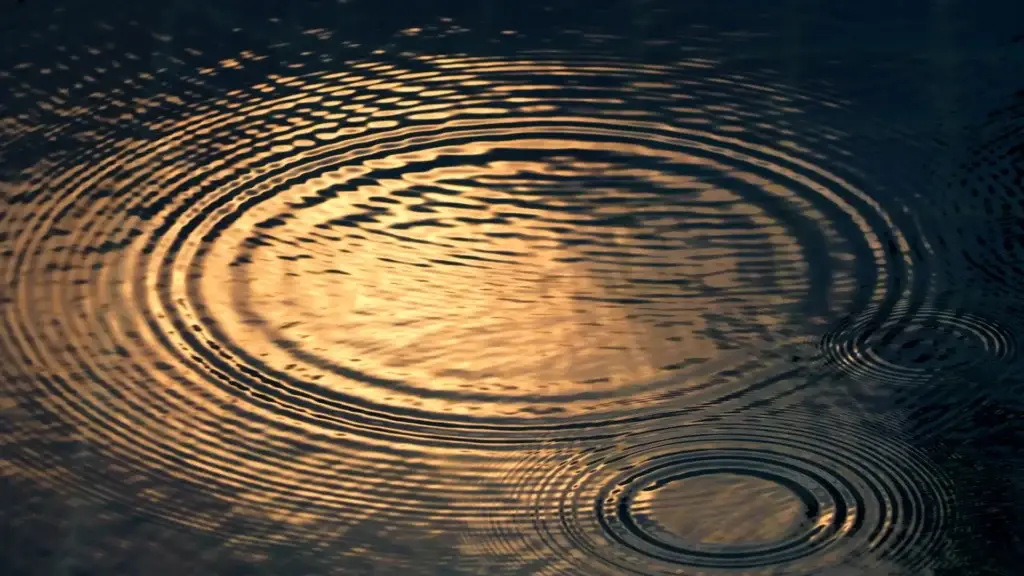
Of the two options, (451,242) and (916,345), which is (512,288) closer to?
(451,242)

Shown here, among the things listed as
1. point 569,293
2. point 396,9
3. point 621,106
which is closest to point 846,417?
point 569,293

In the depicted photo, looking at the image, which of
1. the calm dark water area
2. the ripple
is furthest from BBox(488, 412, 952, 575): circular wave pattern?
the ripple

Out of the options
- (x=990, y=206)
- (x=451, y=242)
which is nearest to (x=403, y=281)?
(x=451, y=242)

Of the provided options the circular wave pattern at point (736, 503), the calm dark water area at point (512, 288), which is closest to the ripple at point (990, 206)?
the calm dark water area at point (512, 288)

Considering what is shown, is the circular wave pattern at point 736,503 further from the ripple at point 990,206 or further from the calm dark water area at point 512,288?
the ripple at point 990,206

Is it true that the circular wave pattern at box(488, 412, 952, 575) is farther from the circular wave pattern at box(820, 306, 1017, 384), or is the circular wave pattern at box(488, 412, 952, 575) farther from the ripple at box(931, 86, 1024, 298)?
the ripple at box(931, 86, 1024, 298)

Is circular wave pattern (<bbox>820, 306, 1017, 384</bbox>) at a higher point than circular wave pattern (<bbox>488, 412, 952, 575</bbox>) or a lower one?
higher

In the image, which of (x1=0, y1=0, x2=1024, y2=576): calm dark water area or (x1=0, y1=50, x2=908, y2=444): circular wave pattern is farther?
(x1=0, y1=50, x2=908, y2=444): circular wave pattern
